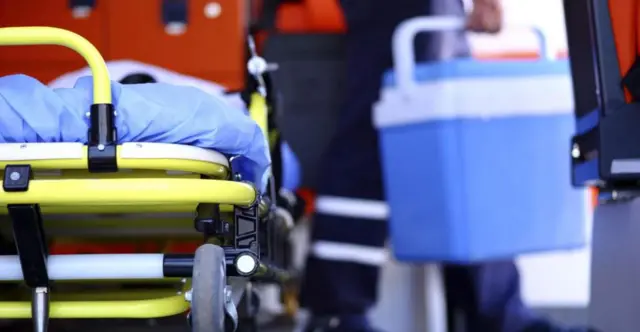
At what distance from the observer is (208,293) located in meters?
0.91

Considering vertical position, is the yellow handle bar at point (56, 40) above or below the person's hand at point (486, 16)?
below

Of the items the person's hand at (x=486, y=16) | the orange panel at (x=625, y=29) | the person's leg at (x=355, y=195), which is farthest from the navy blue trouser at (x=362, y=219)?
the orange panel at (x=625, y=29)

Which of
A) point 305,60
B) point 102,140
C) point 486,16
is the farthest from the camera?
point 305,60

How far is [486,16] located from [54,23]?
1.01m

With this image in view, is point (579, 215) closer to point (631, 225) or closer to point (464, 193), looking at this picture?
point (464, 193)

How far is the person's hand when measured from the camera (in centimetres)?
199

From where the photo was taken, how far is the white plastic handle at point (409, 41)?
6.62 ft

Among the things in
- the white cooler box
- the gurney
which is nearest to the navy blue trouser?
the white cooler box

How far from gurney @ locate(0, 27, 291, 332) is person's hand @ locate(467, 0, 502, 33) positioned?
1.08m

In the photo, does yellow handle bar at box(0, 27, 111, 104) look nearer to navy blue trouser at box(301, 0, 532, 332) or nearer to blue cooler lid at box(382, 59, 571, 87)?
blue cooler lid at box(382, 59, 571, 87)

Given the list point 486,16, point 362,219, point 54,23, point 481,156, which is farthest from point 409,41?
point 54,23

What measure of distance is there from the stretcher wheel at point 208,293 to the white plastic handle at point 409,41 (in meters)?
1.23

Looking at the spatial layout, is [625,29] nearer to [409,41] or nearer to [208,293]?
[208,293]

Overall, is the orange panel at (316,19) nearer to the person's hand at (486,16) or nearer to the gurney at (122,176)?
the person's hand at (486,16)
